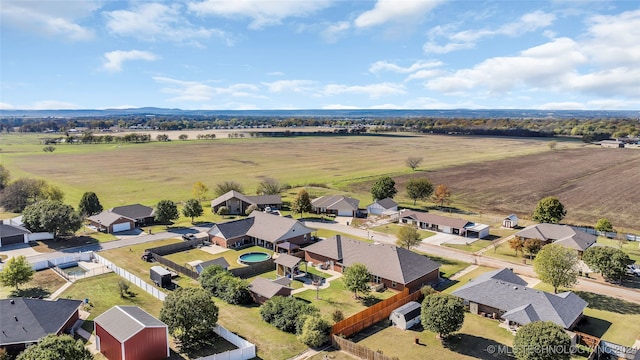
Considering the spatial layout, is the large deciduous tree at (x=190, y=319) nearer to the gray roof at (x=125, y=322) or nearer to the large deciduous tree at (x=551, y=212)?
the gray roof at (x=125, y=322)

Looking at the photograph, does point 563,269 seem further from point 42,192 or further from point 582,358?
point 42,192

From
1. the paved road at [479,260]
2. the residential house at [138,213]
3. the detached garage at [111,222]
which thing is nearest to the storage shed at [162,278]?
the detached garage at [111,222]

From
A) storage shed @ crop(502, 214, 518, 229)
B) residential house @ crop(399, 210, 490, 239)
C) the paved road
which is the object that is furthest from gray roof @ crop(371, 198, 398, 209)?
storage shed @ crop(502, 214, 518, 229)

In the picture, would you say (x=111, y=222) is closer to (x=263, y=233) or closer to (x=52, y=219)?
(x=52, y=219)

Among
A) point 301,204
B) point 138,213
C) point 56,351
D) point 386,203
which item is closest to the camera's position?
point 56,351

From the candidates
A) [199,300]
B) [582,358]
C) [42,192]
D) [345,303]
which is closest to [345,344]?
[345,303]

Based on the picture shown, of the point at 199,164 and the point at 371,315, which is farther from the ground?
the point at 199,164

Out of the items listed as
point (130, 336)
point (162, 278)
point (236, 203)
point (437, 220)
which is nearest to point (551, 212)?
point (437, 220)
